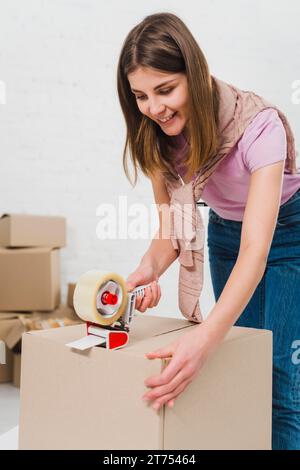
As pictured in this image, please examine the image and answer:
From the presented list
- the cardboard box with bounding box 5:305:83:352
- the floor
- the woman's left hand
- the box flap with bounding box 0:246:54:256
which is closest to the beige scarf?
the woman's left hand

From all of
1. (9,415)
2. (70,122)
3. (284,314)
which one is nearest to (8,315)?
(9,415)

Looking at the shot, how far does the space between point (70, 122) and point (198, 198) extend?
1.80 m

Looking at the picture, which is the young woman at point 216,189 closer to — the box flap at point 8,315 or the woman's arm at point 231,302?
the woman's arm at point 231,302

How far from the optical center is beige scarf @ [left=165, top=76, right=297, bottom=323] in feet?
3.34

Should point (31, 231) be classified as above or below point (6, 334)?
above

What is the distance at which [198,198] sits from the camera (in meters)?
1.05

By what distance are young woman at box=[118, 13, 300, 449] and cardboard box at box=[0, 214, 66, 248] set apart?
1344 millimetres

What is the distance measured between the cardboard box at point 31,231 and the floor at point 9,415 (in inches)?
24.7

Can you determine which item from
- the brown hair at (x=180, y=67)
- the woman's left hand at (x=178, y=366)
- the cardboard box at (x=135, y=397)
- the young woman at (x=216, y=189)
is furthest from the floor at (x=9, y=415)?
the brown hair at (x=180, y=67)

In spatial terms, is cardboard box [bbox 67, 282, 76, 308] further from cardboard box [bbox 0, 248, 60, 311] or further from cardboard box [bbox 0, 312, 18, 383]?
cardboard box [bbox 0, 312, 18, 383]

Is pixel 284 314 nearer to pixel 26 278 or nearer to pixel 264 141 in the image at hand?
pixel 264 141

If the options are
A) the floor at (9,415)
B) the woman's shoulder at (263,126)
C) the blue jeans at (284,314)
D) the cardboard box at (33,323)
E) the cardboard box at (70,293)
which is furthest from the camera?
Result: the cardboard box at (70,293)

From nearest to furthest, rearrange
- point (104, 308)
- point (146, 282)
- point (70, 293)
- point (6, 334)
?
point (104, 308), point (146, 282), point (6, 334), point (70, 293)

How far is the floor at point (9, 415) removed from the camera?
1445mm
